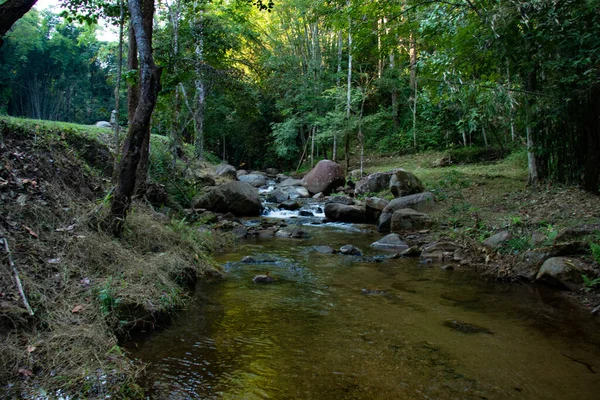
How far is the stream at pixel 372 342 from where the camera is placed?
3.20 m

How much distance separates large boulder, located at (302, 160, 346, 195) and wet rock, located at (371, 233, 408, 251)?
8964mm

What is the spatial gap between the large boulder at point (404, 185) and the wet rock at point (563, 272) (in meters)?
6.97

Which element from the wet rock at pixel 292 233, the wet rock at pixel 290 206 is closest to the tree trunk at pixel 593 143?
the wet rock at pixel 292 233

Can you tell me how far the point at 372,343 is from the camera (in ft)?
13.2

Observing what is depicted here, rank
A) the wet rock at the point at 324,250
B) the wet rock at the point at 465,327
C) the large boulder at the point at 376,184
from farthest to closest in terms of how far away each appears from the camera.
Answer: the large boulder at the point at 376,184, the wet rock at the point at 324,250, the wet rock at the point at 465,327

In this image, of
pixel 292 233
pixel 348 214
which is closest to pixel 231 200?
pixel 292 233

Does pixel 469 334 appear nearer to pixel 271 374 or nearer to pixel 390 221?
pixel 271 374

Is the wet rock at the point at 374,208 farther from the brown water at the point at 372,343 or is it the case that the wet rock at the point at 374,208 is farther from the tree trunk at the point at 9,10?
the tree trunk at the point at 9,10

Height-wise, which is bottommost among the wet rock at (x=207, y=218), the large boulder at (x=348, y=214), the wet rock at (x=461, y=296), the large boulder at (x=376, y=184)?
the wet rock at (x=461, y=296)

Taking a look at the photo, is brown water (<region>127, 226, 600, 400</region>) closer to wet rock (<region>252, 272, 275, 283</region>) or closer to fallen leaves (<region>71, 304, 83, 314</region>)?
wet rock (<region>252, 272, 275, 283</region>)

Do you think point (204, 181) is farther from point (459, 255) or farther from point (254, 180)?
point (459, 255)

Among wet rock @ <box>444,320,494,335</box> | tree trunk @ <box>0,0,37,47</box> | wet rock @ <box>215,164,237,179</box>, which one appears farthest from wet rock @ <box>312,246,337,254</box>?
wet rock @ <box>215,164,237,179</box>

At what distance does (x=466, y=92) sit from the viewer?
8.91 metres

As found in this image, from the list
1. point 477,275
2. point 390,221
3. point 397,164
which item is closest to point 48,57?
point 397,164
